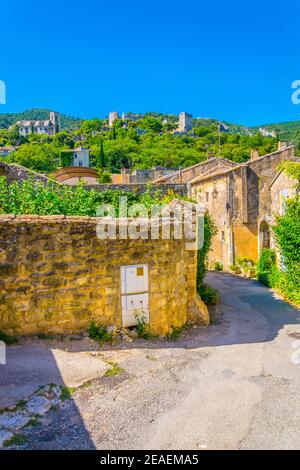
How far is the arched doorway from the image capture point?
81.4ft

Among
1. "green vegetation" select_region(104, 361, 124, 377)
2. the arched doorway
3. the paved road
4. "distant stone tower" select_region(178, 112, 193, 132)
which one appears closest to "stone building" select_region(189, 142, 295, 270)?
the arched doorway

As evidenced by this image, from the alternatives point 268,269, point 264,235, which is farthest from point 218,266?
point 268,269

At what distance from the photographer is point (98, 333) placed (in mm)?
7000

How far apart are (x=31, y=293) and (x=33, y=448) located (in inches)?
120

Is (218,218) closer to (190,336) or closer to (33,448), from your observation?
(190,336)

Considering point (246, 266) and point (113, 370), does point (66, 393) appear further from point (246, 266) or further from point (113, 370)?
point (246, 266)

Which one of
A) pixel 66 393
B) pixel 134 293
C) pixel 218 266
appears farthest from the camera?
pixel 218 266

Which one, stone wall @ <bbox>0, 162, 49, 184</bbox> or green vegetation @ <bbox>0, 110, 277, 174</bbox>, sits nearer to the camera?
stone wall @ <bbox>0, 162, 49, 184</bbox>

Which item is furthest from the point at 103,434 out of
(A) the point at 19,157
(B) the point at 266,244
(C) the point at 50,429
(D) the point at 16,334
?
(A) the point at 19,157

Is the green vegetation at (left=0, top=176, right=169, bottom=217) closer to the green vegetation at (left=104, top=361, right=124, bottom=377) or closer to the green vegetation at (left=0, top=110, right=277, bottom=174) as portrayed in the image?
the green vegetation at (left=104, top=361, right=124, bottom=377)

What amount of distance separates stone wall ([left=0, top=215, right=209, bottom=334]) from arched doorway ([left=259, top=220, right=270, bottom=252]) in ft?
61.0

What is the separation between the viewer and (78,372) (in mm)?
5684

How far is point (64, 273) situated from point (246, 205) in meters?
20.4

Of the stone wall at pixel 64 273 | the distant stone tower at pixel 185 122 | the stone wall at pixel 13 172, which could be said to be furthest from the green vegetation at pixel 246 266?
the distant stone tower at pixel 185 122
